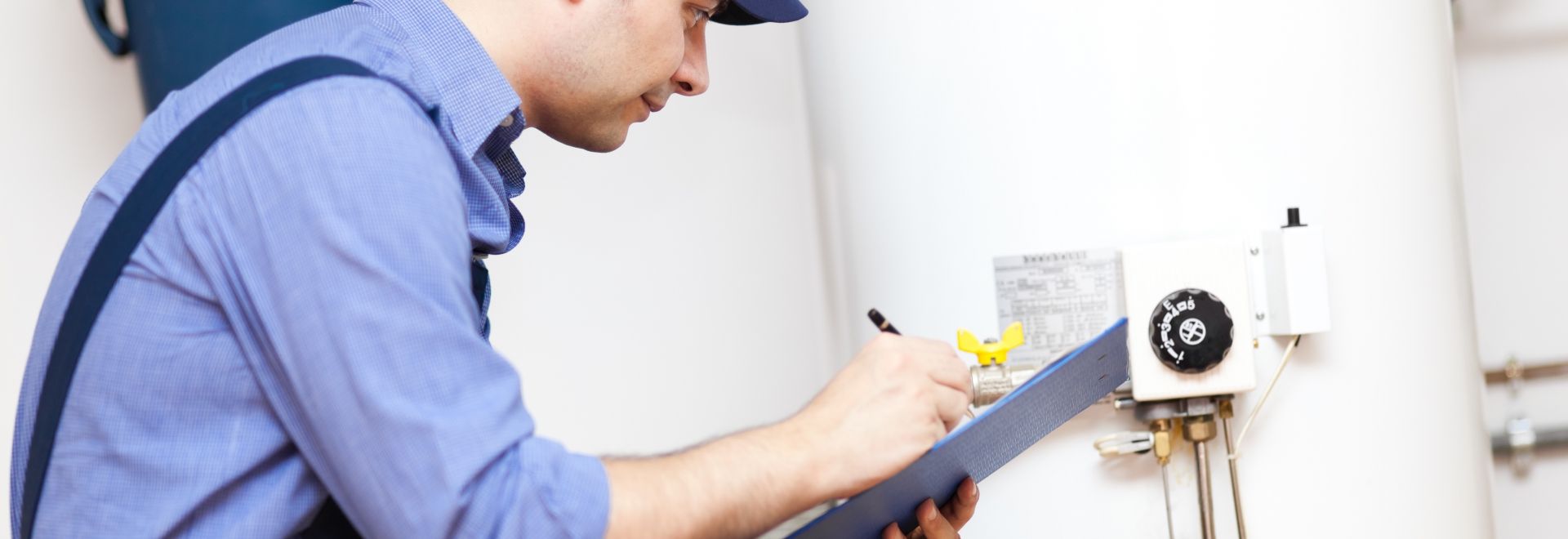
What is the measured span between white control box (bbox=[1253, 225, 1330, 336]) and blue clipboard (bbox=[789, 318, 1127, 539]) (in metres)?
0.14

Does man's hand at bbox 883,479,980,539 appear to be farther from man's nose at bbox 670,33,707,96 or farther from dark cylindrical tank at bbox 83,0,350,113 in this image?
dark cylindrical tank at bbox 83,0,350,113

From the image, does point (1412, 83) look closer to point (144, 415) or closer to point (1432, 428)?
point (1432, 428)

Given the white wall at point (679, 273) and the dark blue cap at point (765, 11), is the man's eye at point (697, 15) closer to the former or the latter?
the dark blue cap at point (765, 11)

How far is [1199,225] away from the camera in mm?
770

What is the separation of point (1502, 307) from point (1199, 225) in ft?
2.77

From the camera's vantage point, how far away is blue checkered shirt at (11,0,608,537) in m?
0.39

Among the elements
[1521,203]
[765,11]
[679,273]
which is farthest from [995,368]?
[1521,203]

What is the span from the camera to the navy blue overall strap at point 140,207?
0.42 meters

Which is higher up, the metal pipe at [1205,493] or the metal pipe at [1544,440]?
the metal pipe at [1205,493]

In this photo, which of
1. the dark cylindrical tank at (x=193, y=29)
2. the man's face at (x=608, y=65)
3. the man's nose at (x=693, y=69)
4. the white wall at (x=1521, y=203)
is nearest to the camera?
the man's face at (x=608, y=65)

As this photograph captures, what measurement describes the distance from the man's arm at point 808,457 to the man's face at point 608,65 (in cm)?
24

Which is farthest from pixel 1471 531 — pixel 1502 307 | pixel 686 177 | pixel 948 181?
pixel 686 177

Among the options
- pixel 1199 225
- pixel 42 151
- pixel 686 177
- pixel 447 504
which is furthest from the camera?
pixel 686 177

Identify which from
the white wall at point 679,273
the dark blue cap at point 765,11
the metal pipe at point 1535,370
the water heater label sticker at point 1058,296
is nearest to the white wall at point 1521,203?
the metal pipe at point 1535,370
